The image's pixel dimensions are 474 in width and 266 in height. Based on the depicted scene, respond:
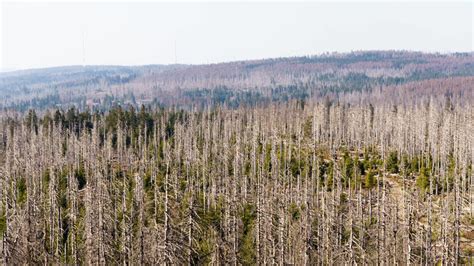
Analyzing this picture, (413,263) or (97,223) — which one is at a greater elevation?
(97,223)

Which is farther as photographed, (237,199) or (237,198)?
(237,198)

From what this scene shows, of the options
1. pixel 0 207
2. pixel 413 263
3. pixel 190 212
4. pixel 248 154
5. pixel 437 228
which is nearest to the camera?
pixel 190 212

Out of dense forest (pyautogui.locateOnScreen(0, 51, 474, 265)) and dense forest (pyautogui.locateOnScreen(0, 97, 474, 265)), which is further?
dense forest (pyautogui.locateOnScreen(0, 97, 474, 265))

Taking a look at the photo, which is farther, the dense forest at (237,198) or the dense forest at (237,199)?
the dense forest at (237,198)

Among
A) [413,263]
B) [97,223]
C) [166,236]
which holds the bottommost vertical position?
[413,263]

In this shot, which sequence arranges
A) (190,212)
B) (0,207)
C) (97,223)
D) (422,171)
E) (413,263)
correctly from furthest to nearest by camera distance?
(422,171)
(0,207)
(413,263)
(97,223)
(190,212)

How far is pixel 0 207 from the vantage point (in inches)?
2235

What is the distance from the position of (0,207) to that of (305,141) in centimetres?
6585

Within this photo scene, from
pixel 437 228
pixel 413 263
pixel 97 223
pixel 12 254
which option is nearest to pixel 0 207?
pixel 97 223

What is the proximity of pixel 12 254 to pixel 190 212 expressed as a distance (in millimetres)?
9808

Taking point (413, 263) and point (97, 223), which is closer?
point (97, 223)

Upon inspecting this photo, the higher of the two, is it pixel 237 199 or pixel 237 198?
pixel 237 199

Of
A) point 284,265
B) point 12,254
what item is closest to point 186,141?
point 284,265

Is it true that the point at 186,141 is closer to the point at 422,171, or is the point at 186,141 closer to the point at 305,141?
the point at 305,141
